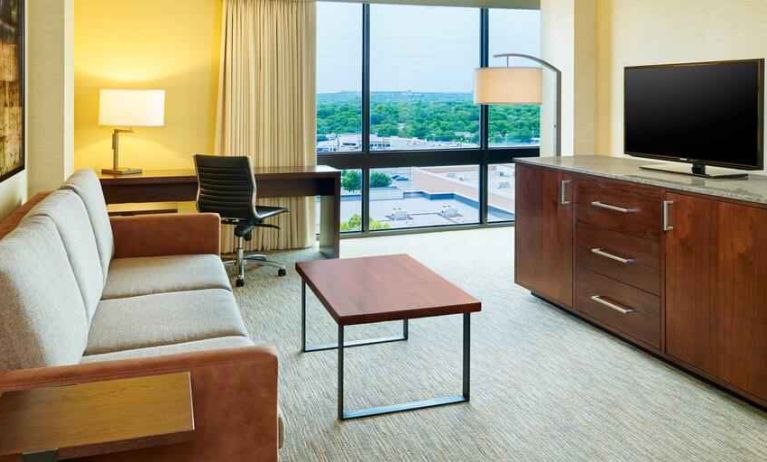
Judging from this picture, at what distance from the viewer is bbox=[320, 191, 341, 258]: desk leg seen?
18.4ft

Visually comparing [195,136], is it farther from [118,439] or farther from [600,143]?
[118,439]

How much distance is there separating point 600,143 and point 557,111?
1.95 ft

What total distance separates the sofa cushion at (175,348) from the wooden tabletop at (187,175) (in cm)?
302

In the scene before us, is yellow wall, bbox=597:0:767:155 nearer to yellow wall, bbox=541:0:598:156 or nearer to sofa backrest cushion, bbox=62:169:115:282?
yellow wall, bbox=541:0:598:156

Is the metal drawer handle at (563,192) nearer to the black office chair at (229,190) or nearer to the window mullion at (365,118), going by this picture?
the black office chair at (229,190)

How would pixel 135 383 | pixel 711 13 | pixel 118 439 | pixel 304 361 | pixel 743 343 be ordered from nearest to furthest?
pixel 118 439
pixel 135 383
pixel 743 343
pixel 304 361
pixel 711 13

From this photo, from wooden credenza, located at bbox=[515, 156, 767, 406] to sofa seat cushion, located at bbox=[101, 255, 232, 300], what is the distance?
194cm

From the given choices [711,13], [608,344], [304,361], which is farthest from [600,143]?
[304,361]

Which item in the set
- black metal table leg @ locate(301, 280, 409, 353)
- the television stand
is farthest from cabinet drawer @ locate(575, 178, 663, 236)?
black metal table leg @ locate(301, 280, 409, 353)

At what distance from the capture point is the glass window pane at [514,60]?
6.95 m

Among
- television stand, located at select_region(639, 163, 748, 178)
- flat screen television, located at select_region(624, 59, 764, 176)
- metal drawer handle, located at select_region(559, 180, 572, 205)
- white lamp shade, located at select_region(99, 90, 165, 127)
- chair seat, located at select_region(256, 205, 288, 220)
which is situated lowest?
→ chair seat, located at select_region(256, 205, 288, 220)

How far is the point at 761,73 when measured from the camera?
9.95ft

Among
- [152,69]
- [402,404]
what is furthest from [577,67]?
[402,404]

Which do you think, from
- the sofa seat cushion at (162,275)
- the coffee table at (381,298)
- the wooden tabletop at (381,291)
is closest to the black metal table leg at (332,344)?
the coffee table at (381,298)
